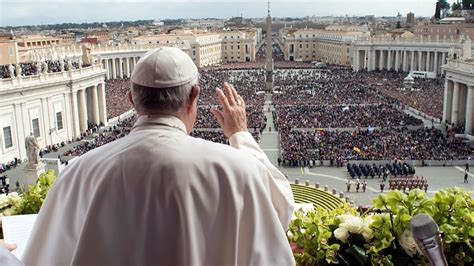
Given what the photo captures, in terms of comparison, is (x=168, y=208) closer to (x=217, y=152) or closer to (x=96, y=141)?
(x=217, y=152)

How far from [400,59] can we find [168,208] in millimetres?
96537

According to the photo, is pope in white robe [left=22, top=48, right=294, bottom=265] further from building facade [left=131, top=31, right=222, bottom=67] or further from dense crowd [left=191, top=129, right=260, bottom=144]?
building facade [left=131, top=31, right=222, bottom=67]

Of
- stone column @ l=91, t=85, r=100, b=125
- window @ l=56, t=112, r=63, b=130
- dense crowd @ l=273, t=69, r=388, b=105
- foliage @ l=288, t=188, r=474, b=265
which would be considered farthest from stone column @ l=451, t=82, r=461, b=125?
foliage @ l=288, t=188, r=474, b=265

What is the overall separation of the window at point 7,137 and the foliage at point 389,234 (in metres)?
35.4

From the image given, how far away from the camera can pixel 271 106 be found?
5900 cm

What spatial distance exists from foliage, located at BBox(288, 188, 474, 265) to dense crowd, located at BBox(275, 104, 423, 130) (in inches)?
1532

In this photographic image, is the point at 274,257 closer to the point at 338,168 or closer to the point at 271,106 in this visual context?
the point at 338,168

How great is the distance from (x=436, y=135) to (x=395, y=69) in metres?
56.6

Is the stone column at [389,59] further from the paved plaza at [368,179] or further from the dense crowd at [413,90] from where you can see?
the paved plaza at [368,179]

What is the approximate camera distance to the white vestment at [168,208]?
2.71 meters

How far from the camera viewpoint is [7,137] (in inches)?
1459

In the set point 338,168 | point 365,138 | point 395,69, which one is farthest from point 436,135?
point 395,69

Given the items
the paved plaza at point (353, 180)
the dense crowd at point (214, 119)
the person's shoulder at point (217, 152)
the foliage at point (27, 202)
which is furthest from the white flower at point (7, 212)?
the dense crowd at point (214, 119)

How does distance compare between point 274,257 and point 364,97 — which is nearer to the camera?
point 274,257
